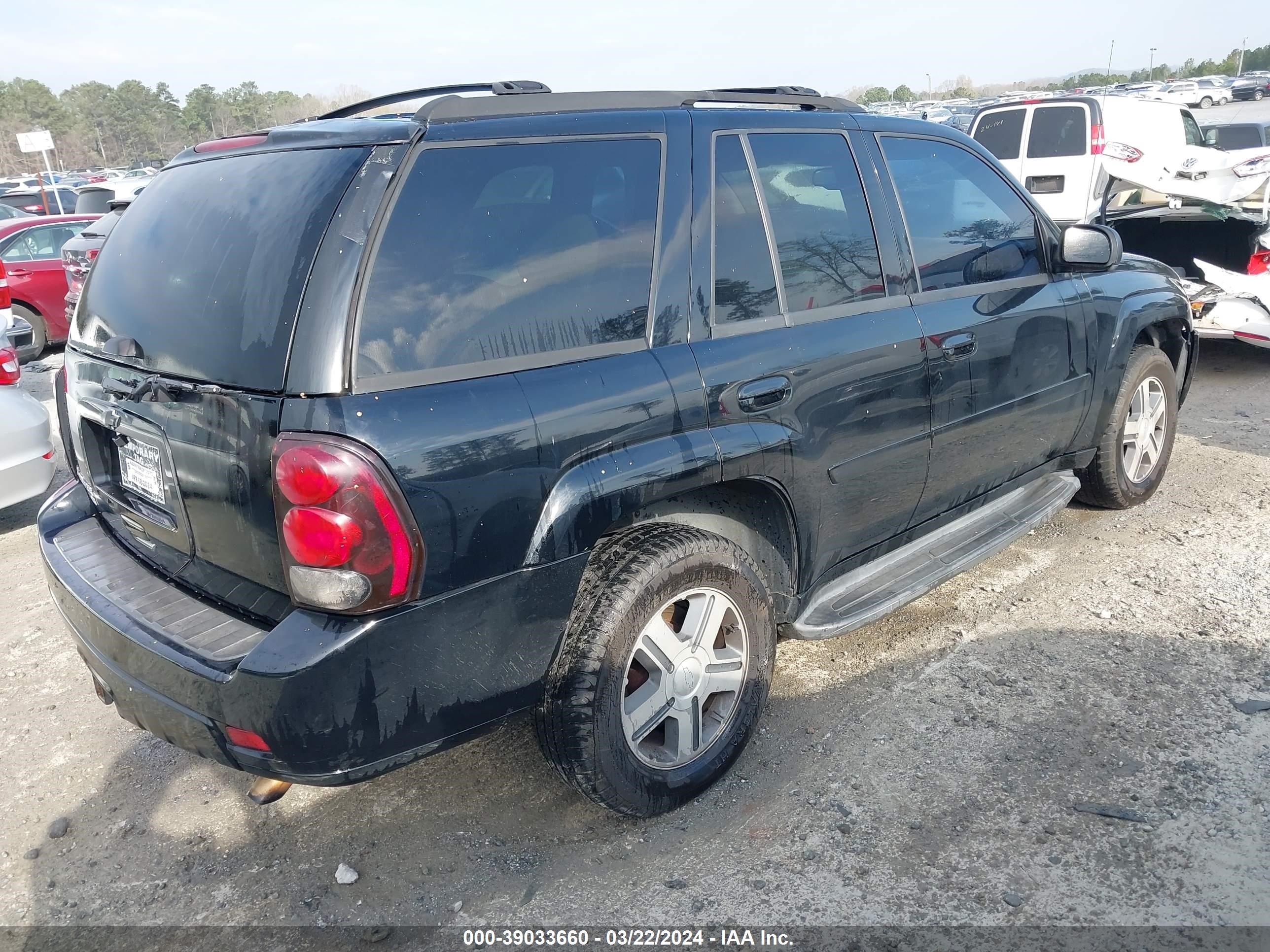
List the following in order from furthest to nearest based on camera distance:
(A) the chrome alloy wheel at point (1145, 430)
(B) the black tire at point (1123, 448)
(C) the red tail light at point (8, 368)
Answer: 1. (C) the red tail light at point (8, 368)
2. (A) the chrome alloy wheel at point (1145, 430)
3. (B) the black tire at point (1123, 448)

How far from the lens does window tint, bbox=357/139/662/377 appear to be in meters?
2.18

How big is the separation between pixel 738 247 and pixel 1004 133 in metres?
10.6

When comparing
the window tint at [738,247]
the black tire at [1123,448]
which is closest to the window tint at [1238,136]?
the black tire at [1123,448]

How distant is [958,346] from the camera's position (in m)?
3.35

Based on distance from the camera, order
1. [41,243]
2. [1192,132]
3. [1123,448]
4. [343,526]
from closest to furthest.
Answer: [343,526], [1123,448], [41,243], [1192,132]

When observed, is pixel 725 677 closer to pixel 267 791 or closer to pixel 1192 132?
pixel 267 791

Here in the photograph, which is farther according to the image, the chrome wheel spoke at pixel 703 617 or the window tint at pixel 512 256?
the chrome wheel spoke at pixel 703 617

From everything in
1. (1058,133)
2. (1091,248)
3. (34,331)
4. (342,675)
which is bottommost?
(34,331)

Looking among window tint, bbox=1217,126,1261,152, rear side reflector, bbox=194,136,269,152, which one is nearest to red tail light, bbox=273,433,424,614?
rear side reflector, bbox=194,136,269,152

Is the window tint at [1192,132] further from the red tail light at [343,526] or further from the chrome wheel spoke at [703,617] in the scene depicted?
the red tail light at [343,526]

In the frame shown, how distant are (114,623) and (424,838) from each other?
1.02 metres

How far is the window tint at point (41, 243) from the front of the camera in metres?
10.5

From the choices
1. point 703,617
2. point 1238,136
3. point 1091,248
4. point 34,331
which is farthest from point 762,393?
point 1238,136

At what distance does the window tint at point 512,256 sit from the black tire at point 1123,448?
2779 mm
